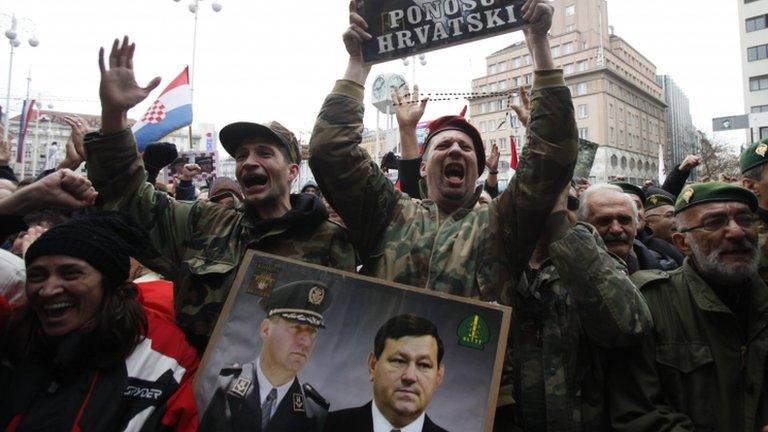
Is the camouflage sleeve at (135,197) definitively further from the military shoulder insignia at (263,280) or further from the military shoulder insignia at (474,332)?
the military shoulder insignia at (474,332)

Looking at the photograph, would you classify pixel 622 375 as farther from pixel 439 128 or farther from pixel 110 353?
pixel 110 353

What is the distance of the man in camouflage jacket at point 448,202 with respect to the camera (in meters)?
2.03

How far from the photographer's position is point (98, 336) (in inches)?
69.6

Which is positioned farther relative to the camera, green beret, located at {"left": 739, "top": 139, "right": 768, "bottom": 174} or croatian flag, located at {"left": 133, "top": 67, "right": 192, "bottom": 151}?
croatian flag, located at {"left": 133, "top": 67, "right": 192, "bottom": 151}

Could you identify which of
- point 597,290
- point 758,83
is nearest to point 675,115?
point 758,83

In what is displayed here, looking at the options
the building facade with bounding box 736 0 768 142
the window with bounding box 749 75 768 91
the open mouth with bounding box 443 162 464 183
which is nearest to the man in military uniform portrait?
the open mouth with bounding box 443 162 464 183

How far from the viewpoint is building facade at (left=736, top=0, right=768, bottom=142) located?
41.5 meters

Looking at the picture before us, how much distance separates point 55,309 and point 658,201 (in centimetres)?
514

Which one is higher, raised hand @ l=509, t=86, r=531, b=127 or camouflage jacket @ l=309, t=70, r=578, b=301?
raised hand @ l=509, t=86, r=531, b=127

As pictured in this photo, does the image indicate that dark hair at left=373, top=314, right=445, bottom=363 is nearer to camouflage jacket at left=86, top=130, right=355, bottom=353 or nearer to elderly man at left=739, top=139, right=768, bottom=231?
camouflage jacket at left=86, top=130, right=355, bottom=353

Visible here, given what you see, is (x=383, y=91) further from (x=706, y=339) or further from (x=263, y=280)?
(x=263, y=280)

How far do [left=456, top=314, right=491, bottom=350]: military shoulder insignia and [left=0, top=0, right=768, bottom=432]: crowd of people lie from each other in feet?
0.38

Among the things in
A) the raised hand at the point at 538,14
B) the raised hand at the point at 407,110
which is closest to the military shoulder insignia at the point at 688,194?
the raised hand at the point at 538,14

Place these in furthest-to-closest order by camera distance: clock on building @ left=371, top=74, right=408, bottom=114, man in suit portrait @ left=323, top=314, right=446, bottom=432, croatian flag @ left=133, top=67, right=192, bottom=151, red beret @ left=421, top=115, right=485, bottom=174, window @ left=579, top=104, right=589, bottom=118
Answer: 1. window @ left=579, top=104, right=589, bottom=118
2. clock on building @ left=371, top=74, right=408, bottom=114
3. croatian flag @ left=133, top=67, right=192, bottom=151
4. red beret @ left=421, top=115, right=485, bottom=174
5. man in suit portrait @ left=323, top=314, right=446, bottom=432
